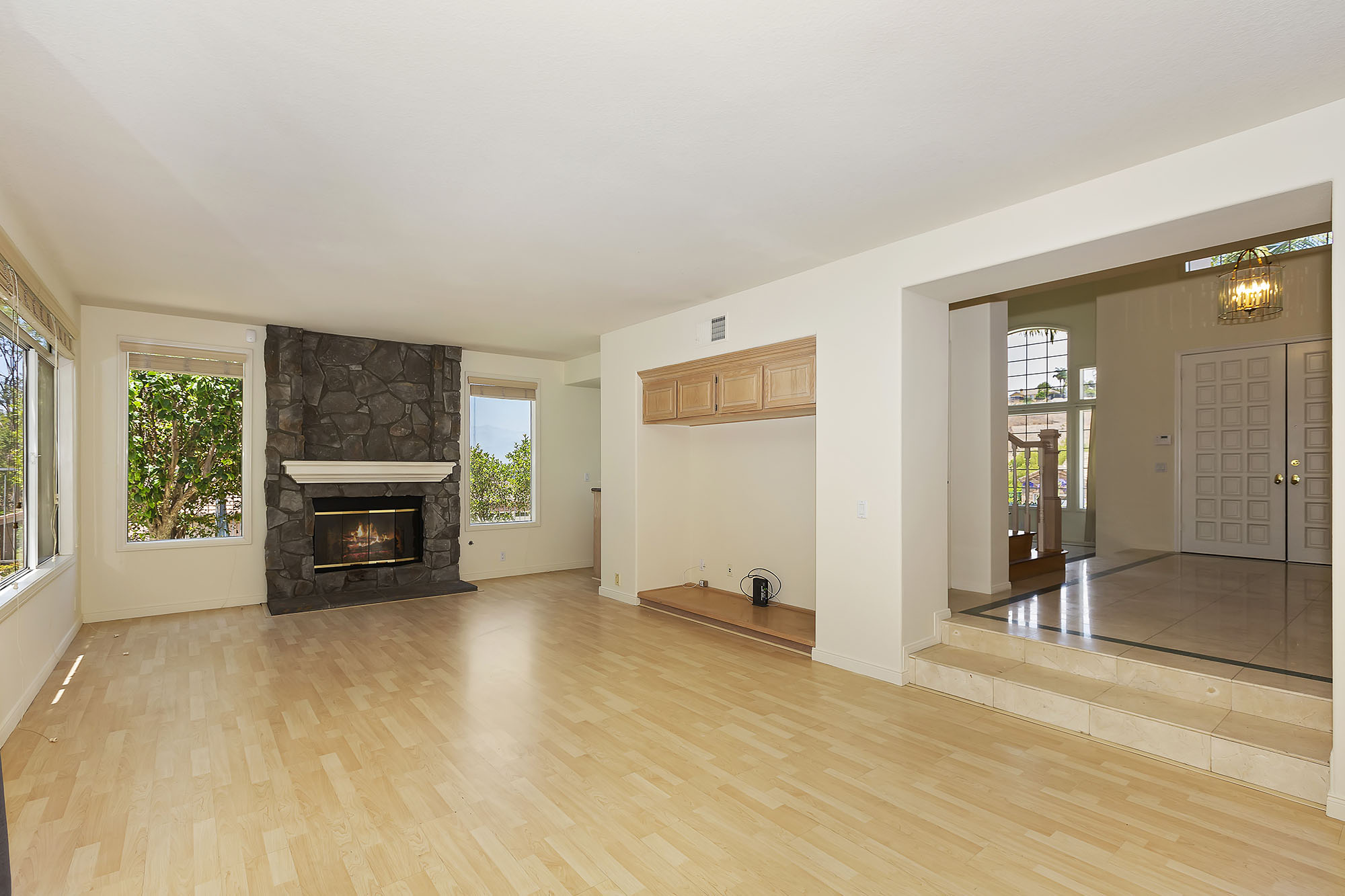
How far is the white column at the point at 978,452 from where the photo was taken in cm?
542

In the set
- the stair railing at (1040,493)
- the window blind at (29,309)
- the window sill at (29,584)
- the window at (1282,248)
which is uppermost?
the window at (1282,248)

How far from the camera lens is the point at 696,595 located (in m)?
6.35

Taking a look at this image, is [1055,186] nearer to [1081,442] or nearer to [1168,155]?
[1168,155]

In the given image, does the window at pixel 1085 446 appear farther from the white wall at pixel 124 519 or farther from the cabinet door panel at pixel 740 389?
the white wall at pixel 124 519

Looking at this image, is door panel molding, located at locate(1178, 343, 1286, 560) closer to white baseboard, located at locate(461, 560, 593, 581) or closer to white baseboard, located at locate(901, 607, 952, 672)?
white baseboard, located at locate(901, 607, 952, 672)

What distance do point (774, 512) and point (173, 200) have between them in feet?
15.5

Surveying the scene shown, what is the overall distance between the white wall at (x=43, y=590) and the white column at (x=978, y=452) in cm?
605

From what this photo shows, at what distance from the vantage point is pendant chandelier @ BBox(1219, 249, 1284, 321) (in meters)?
5.52

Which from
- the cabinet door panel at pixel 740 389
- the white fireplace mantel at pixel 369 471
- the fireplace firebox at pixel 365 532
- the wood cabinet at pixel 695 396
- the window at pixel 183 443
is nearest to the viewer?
the cabinet door panel at pixel 740 389

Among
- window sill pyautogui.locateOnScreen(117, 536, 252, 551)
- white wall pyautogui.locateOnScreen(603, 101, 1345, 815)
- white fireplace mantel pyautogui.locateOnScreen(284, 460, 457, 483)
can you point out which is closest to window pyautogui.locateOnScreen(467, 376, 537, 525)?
white fireplace mantel pyautogui.locateOnScreen(284, 460, 457, 483)

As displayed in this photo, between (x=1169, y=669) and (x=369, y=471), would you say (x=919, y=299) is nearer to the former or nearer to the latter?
(x=1169, y=669)

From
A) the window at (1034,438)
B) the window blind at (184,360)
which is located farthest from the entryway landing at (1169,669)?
the window blind at (184,360)

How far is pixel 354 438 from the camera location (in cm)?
711

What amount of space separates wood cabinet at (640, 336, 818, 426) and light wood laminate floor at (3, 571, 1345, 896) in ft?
6.46
